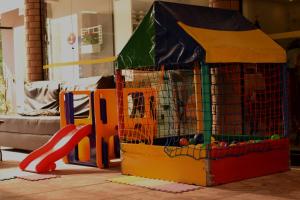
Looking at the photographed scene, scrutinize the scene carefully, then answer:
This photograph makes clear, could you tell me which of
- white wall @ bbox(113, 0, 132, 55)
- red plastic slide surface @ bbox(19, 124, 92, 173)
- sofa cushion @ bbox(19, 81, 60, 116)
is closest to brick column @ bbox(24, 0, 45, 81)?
sofa cushion @ bbox(19, 81, 60, 116)

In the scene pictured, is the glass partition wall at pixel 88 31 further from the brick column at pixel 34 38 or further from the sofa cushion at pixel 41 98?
the sofa cushion at pixel 41 98

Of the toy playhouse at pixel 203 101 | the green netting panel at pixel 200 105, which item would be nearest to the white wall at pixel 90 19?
the green netting panel at pixel 200 105

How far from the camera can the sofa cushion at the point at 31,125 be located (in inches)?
225

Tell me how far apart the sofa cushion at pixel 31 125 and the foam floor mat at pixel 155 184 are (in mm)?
1730

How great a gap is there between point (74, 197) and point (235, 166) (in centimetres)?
128

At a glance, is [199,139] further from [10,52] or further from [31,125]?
[10,52]

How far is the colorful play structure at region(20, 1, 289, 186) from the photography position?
3.79m

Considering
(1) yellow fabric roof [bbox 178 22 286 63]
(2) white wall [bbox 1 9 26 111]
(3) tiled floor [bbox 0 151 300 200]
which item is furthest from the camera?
(2) white wall [bbox 1 9 26 111]

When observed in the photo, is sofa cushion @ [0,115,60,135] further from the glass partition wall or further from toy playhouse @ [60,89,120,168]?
the glass partition wall

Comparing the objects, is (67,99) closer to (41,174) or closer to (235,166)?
(41,174)

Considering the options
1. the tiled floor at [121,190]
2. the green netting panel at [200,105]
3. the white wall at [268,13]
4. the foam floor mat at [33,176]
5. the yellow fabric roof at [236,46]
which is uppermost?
A: the white wall at [268,13]

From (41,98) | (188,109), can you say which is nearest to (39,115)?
(41,98)

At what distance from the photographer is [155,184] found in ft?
12.5

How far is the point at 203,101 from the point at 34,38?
16.1 feet
